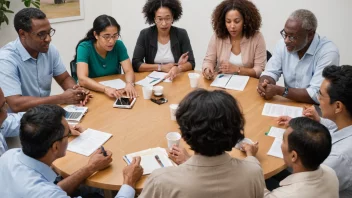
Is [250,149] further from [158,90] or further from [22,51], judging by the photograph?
[22,51]

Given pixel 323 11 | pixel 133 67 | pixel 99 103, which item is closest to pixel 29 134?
pixel 99 103

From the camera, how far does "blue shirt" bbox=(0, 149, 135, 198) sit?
1.25 m

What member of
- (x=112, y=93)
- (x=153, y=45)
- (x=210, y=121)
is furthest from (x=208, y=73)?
(x=210, y=121)

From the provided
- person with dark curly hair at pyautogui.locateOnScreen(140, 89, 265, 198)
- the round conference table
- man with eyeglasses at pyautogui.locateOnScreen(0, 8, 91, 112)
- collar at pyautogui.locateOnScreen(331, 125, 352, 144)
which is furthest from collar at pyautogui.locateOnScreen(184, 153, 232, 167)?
man with eyeglasses at pyautogui.locateOnScreen(0, 8, 91, 112)

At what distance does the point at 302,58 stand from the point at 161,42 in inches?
55.3

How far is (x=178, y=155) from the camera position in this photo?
159 centimetres

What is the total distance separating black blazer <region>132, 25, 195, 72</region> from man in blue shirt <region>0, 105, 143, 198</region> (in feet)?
6.15

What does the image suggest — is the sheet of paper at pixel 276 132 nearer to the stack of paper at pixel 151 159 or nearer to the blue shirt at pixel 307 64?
the blue shirt at pixel 307 64

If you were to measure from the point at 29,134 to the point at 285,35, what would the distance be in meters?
1.95

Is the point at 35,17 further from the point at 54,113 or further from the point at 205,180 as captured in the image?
the point at 205,180

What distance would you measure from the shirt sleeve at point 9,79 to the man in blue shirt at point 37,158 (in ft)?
3.32

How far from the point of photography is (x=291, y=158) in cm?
137

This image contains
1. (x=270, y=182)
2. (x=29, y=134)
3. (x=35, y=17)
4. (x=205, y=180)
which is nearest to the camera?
(x=205, y=180)

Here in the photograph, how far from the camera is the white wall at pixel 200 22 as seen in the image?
3463mm
